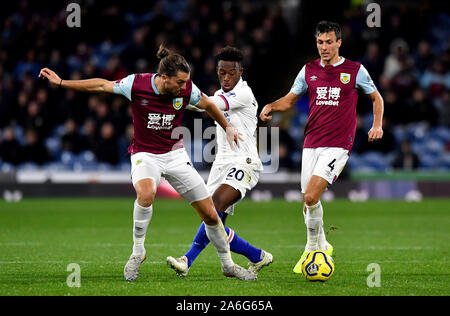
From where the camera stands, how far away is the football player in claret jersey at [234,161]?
7816 millimetres

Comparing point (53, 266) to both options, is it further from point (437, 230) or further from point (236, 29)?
point (236, 29)

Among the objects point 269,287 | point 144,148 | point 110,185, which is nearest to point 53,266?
point 144,148

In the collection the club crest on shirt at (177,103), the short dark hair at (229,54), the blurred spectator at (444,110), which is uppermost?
the short dark hair at (229,54)

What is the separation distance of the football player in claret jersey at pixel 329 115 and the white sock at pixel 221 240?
0.92 m

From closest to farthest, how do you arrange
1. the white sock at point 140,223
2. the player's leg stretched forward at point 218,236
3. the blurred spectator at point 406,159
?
the white sock at point 140,223
the player's leg stretched forward at point 218,236
the blurred spectator at point 406,159

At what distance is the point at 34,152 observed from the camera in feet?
62.1

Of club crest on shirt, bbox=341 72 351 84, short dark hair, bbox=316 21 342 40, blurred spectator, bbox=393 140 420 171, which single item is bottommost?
blurred spectator, bbox=393 140 420 171

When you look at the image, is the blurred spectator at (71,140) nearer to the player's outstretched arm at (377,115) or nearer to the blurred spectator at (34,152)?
the blurred spectator at (34,152)

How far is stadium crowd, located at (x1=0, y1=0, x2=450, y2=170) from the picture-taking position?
19.3m

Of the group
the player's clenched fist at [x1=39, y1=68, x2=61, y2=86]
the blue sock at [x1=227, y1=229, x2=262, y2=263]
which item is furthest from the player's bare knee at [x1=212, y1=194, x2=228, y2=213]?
the player's clenched fist at [x1=39, y1=68, x2=61, y2=86]

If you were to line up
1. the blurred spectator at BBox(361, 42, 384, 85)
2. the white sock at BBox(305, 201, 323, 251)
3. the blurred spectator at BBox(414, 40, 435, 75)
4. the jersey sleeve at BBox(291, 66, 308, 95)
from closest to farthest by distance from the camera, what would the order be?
1. the white sock at BBox(305, 201, 323, 251)
2. the jersey sleeve at BBox(291, 66, 308, 95)
3. the blurred spectator at BBox(361, 42, 384, 85)
4. the blurred spectator at BBox(414, 40, 435, 75)

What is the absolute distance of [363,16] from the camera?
76.0ft

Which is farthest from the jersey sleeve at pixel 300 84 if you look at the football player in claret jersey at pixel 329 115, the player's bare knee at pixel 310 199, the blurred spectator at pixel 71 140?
the blurred spectator at pixel 71 140

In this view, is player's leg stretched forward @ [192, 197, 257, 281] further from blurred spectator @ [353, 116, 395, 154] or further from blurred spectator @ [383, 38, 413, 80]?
blurred spectator @ [383, 38, 413, 80]
